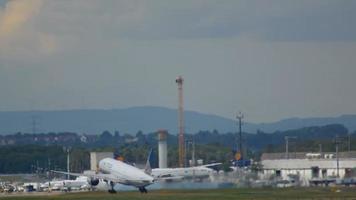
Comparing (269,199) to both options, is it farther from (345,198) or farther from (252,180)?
(252,180)

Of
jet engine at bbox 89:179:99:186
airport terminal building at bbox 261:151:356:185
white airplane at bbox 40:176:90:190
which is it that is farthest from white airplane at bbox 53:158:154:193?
airport terminal building at bbox 261:151:356:185

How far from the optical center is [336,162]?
618 feet

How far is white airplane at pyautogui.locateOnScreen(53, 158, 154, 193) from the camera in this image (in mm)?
144000

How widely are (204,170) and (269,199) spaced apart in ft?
206

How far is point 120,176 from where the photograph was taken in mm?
151625

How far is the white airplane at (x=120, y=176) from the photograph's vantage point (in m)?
144

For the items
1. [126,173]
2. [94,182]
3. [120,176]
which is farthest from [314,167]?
[126,173]

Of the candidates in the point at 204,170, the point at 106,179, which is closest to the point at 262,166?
the point at 204,170

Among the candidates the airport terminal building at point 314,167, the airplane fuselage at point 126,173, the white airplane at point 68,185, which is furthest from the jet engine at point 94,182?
the airport terminal building at point 314,167

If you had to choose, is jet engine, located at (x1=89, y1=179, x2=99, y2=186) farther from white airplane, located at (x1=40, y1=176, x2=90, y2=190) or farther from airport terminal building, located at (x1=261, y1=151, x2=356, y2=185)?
airport terminal building, located at (x1=261, y1=151, x2=356, y2=185)

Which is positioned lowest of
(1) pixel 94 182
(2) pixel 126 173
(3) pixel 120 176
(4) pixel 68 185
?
(4) pixel 68 185

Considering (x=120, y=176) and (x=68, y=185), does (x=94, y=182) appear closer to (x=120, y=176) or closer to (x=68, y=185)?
(x=120, y=176)

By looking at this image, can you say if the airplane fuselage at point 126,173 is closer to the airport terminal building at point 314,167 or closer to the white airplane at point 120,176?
the white airplane at point 120,176

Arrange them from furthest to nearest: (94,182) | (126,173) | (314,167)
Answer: (314,167) < (94,182) < (126,173)
